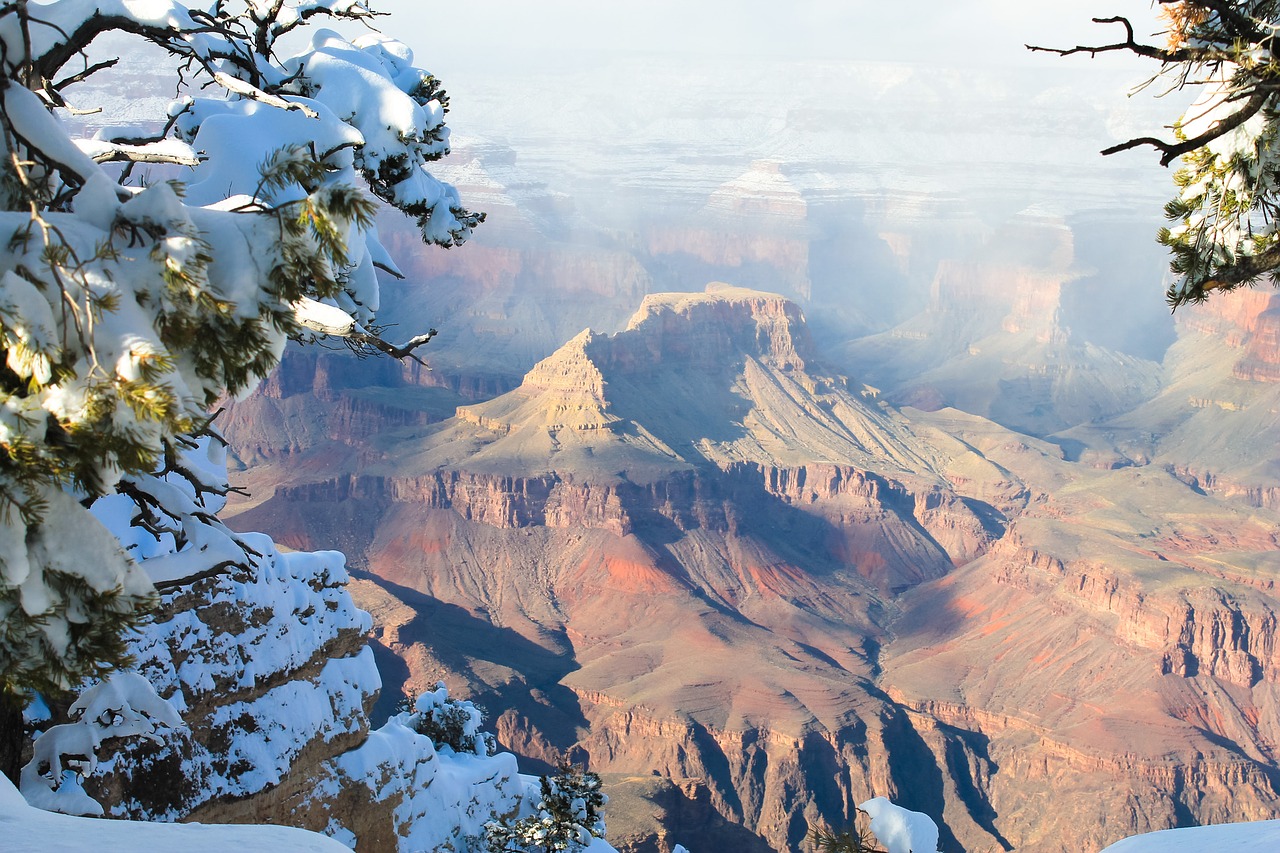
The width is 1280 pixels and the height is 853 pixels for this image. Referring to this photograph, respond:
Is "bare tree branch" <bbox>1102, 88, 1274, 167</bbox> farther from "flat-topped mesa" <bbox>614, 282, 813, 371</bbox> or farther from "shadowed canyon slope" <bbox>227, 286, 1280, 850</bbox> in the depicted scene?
"flat-topped mesa" <bbox>614, 282, 813, 371</bbox>

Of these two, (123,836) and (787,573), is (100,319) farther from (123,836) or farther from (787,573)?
(787,573)

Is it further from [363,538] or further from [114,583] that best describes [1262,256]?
[363,538]

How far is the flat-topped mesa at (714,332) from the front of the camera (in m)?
134

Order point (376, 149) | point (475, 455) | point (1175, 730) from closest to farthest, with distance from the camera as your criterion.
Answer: point (376, 149), point (1175, 730), point (475, 455)

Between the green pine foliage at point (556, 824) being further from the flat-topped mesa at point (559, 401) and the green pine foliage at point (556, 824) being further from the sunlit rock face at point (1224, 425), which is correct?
the sunlit rock face at point (1224, 425)

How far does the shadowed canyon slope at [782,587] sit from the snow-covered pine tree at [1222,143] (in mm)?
42798

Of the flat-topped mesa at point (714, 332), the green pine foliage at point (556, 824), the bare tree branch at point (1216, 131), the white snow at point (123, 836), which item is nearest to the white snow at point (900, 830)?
the white snow at point (123, 836)

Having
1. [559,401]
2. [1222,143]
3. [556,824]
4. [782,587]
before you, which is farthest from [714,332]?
[1222,143]

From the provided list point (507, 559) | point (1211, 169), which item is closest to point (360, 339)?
point (1211, 169)

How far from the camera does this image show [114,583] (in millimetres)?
6227

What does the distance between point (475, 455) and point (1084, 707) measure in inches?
2273

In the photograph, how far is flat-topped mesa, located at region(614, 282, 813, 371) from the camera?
440 feet

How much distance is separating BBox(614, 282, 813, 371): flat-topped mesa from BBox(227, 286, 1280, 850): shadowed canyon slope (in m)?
0.38

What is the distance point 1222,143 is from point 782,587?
9430 centimetres
